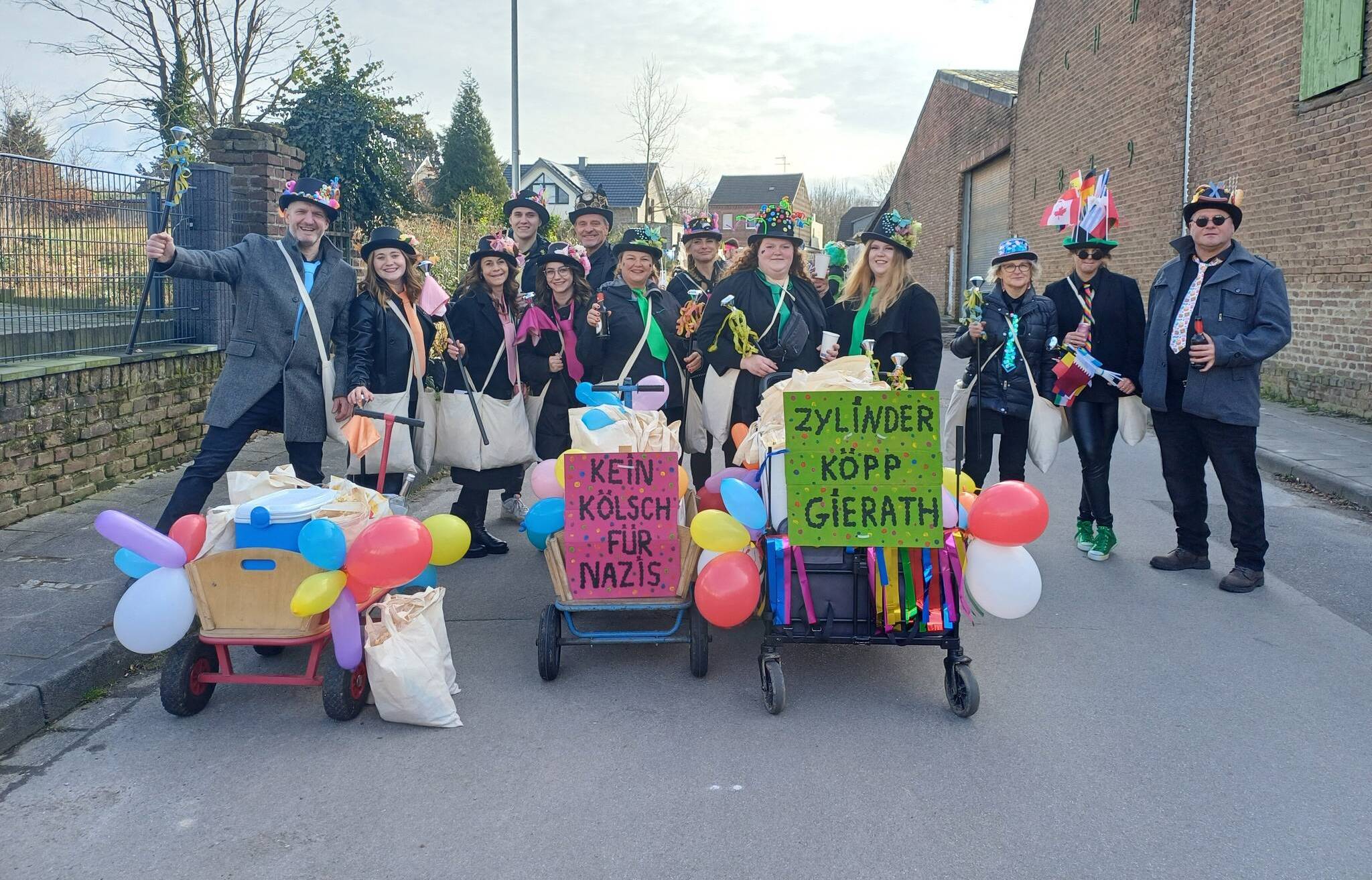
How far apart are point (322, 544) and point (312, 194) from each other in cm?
239

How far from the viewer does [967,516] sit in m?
4.32

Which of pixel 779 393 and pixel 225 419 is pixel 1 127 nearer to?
pixel 225 419

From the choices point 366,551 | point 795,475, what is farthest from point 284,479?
point 795,475

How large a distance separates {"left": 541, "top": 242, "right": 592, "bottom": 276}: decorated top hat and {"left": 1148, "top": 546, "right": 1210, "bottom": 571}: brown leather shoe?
387 centimetres

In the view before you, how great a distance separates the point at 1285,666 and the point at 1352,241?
8.63 metres

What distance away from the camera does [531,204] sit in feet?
23.7

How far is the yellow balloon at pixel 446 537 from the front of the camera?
450cm

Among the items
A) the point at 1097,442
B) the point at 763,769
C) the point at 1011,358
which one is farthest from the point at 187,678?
the point at 1097,442

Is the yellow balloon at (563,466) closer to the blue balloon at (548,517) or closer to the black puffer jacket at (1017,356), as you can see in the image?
the blue balloon at (548,517)

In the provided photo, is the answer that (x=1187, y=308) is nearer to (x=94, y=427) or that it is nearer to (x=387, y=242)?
(x=387, y=242)

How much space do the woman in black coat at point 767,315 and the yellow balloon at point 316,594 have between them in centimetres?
259

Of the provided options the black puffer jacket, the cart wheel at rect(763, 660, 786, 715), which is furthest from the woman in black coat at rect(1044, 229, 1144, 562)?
the cart wheel at rect(763, 660, 786, 715)

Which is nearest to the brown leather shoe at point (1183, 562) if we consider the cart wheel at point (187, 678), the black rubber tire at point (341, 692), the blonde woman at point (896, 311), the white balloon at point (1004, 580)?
the blonde woman at point (896, 311)

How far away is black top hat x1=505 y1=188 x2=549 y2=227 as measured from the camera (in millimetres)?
7238
